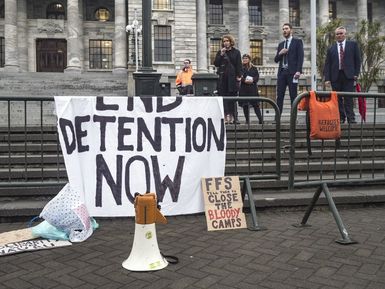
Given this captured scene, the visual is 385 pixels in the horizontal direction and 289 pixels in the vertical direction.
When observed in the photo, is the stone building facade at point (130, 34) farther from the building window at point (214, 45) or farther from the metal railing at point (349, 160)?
the metal railing at point (349, 160)

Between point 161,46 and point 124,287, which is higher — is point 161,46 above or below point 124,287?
above

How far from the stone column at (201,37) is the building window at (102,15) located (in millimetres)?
9630

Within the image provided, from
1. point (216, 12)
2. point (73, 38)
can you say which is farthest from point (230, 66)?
point (216, 12)

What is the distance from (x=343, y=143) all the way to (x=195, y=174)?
11.4ft

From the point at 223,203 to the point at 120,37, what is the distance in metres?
37.2

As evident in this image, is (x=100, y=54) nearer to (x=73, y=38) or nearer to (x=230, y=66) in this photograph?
(x=73, y=38)

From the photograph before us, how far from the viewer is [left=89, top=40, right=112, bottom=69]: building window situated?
143ft

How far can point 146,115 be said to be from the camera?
18.3 ft

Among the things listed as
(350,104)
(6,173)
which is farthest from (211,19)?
(6,173)

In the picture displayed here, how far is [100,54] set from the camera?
143 feet

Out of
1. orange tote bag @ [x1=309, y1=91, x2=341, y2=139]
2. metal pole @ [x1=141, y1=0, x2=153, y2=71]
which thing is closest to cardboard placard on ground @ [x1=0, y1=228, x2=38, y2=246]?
orange tote bag @ [x1=309, y1=91, x2=341, y2=139]

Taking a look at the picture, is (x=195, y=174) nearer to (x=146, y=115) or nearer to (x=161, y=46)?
(x=146, y=115)

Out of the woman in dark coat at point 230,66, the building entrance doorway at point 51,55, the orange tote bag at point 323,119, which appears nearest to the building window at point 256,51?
the building entrance doorway at point 51,55

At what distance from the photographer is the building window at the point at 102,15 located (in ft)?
144
